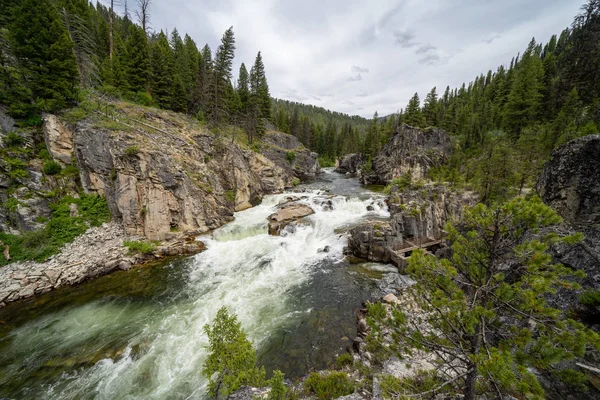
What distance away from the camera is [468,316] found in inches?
155

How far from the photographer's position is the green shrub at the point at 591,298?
5.19 metres

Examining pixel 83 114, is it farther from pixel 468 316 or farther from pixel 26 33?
pixel 468 316

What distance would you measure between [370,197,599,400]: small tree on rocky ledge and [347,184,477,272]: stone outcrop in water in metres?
11.0

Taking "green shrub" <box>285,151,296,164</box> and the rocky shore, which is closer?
the rocky shore

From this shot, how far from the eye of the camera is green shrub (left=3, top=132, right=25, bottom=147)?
16.4 meters

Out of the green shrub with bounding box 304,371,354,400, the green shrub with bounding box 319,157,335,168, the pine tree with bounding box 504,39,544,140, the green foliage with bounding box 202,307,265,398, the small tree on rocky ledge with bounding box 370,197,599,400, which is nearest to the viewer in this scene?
the small tree on rocky ledge with bounding box 370,197,599,400

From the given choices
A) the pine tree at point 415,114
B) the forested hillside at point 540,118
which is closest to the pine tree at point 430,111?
→ the pine tree at point 415,114

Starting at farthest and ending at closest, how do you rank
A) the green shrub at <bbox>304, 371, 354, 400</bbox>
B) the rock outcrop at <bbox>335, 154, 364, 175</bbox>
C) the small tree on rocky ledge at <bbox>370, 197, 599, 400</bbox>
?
the rock outcrop at <bbox>335, 154, 364, 175</bbox> < the green shrub at <bbox>304, 371, 354, 400</bbox> < the small tree on rocky ledge at <bbox>370, 197, 599, 400</bbox>

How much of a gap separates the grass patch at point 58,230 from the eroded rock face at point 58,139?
4.03 meters

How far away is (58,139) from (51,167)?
9.52 ft

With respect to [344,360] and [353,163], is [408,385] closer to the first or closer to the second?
[344,360]

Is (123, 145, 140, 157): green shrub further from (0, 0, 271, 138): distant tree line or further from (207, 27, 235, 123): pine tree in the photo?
(207, 27, 235, 123): pine tree

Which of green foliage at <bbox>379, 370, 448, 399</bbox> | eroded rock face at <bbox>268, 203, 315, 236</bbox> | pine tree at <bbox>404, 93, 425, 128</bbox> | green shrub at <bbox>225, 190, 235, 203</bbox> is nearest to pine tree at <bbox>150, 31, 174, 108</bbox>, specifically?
green shrub at <bbox>225, 190, 235, 203</bbox>

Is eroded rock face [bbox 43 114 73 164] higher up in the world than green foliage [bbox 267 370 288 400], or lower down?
higher up
